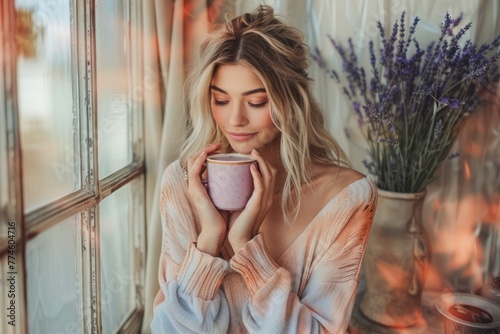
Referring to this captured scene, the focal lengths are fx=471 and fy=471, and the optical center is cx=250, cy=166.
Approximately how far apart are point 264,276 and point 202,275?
116 millimetres

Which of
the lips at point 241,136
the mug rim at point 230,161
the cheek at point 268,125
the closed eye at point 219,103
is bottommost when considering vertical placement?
the mug rim at point 230,161

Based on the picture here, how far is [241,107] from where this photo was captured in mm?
906

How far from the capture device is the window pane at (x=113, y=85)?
117cm

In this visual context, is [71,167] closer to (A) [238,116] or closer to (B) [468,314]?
(A) [238,116]

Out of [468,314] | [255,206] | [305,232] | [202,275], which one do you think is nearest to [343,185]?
[305,232]

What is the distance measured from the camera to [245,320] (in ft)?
2.88

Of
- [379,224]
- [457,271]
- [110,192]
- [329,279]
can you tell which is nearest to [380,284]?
[379,224]

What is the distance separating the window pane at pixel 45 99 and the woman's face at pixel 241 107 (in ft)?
1.00

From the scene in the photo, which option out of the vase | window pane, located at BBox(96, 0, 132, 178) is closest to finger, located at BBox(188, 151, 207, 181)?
window pane, located at BBox(96, 0, 132, 178)

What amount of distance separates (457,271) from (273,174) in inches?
41.3

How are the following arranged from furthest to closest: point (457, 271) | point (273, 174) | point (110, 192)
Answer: point (457, 271) < point (110, 192) < point (273, 174)

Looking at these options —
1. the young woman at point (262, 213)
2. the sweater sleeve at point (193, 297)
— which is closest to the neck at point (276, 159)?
the young woman at point (262, 213)

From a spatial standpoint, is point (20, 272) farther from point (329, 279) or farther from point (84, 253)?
point (329, 279)

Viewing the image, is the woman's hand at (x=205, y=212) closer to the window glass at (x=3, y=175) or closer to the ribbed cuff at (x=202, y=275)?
the ribbed cuff at (x=202, y=275)
